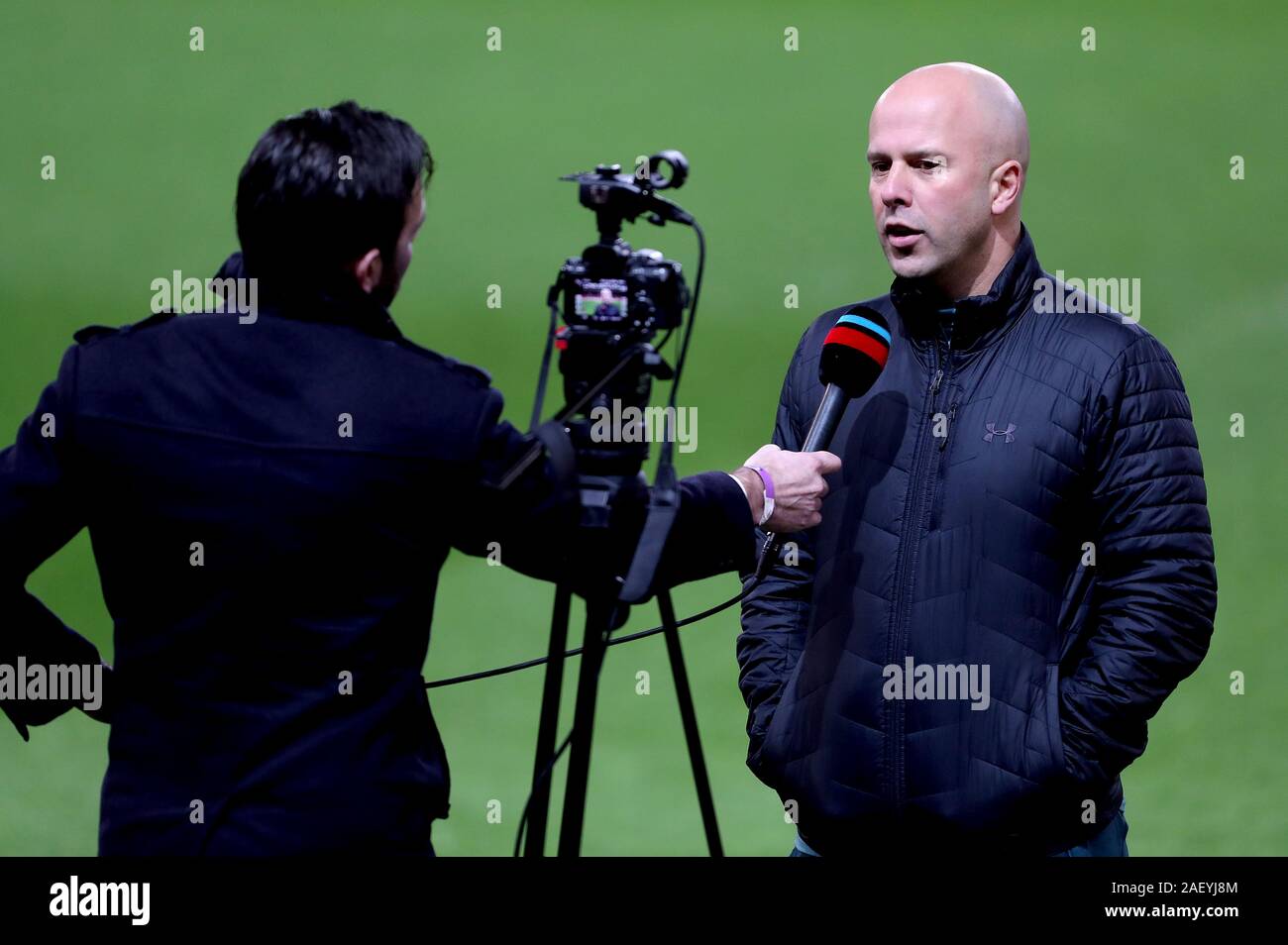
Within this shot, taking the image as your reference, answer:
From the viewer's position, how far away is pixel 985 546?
1981 mm

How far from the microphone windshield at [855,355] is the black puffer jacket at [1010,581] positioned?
0.11 meters

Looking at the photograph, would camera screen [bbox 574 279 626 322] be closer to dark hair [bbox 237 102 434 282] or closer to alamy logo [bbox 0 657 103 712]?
dark hair [bbox 237 102 434 282]

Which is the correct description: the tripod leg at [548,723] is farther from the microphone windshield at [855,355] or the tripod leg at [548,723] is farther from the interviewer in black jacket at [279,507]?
the microphone windshield at [855,355]

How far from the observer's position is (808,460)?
1.92m

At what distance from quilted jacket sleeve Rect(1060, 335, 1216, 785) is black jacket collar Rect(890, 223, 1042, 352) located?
157 mm

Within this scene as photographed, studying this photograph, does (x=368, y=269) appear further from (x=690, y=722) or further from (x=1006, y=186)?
(x=1006, y=186)

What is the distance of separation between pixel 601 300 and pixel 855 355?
382mm

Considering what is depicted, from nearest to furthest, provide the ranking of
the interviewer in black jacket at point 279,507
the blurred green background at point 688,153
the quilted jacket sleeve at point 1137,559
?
the interviewer in black jacket at point 279,507 → the quilted jacket sleeve at point 1137,559 → the blurred green background at point 688,153

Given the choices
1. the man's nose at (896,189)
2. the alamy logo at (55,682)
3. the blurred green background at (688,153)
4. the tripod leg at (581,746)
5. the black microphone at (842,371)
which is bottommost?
the tripod leg at (581,746)

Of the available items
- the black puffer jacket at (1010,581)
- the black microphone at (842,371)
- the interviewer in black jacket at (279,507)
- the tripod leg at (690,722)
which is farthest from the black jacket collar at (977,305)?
the interviewer in black jacket at (279,507)

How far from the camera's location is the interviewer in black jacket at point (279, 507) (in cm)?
157

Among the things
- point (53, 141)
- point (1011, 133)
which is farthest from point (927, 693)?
point (53, 141)
